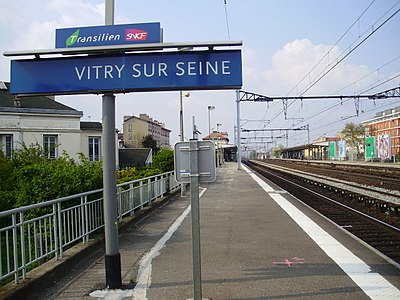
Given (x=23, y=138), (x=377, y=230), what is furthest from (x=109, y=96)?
(x=23, y=138)

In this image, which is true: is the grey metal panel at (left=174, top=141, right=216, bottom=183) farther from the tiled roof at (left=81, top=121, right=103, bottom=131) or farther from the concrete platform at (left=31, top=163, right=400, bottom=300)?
the tiled roof at (left=81, top=121, right=103, bottom=131)

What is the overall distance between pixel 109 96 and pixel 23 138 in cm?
3088

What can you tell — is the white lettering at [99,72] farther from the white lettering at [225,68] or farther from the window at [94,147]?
the window at [94,147]

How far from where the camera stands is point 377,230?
33.6ft

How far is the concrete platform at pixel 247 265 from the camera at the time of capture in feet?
17.2

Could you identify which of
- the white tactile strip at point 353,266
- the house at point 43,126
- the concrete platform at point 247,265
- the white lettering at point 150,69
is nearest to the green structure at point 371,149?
the house at point 43,126

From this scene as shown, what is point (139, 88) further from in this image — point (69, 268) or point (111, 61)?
point (69, 268)

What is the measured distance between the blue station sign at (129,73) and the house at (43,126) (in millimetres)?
28043

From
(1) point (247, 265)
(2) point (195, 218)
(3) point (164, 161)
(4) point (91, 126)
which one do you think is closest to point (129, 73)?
(2) point (195, 218)

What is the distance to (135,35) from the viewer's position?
521cm


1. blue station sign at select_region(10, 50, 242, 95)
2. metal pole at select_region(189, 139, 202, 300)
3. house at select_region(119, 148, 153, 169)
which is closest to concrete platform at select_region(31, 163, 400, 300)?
metal pole at select_region(189, 139, 202, 300)

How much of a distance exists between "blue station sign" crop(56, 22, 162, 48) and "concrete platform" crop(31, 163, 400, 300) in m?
3.12

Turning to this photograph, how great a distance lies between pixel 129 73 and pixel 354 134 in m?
80.4

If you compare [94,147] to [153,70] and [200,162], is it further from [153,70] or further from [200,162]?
[200,162]
